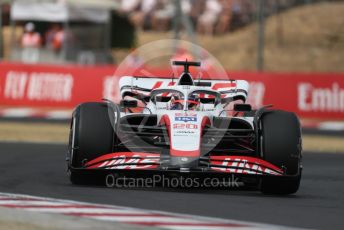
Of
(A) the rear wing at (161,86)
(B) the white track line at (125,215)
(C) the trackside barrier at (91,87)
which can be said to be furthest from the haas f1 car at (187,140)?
(C) the trackside barrier at (91,87)

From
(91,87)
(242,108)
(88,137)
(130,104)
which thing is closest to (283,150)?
(242,108)

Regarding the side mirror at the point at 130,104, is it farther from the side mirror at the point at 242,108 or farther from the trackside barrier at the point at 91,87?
the trackside barrier at the point at 91,87

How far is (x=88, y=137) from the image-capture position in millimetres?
11672

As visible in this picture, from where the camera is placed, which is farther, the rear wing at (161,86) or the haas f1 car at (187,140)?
the rear wing at (161,86)

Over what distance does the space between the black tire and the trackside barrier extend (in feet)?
50.6

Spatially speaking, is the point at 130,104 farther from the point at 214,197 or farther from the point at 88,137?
the point at 214,197

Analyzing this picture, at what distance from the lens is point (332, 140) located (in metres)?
23.6

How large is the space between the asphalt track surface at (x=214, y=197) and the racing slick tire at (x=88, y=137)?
30 cm

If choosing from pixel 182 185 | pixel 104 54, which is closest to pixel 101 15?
pixel 104 54

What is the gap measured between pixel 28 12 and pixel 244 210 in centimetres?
2789

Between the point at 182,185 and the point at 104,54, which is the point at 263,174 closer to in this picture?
the point at 182,185

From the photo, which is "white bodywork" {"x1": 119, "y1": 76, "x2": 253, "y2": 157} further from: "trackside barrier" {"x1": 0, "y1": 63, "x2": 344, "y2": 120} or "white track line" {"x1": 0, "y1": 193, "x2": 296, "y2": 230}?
"trackside barrier" {"x1": 0, "y1": 63, "x2": 344, "y2": 120}

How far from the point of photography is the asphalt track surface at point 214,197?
30.9ft

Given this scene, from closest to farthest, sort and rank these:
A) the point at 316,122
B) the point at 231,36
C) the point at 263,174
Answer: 1. the point at 263,174
2. the point at 316,122
3. the point at 231,36
